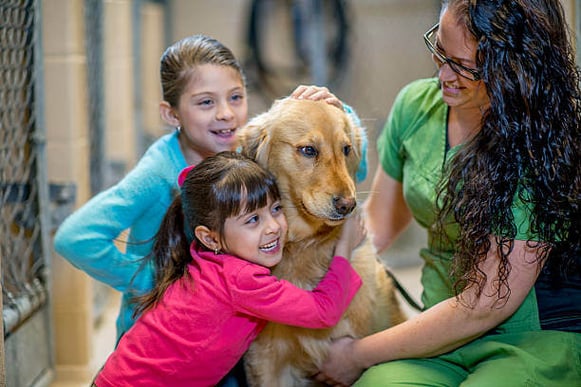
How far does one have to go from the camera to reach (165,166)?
1891 millimetres

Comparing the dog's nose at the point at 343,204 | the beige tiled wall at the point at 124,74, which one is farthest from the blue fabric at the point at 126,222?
the beige tiled wall at the point at 124,74

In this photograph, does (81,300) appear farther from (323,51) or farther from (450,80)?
(323,51)

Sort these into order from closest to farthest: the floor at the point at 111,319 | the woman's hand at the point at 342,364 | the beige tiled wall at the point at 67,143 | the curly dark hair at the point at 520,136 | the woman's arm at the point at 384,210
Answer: the curly dark hair at the point at 520,136 → the woman's hand at the point at 342,364 → the woman's arm at the point at 384,210 → the beige tiled wall at the point at 67,143 → the floor at the point at 111,319

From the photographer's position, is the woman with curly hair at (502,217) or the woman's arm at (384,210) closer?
the woman with curly hair at (502,217)

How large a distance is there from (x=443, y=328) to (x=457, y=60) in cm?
59

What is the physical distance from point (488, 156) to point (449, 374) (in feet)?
1.69

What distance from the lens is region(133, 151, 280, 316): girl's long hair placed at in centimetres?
161

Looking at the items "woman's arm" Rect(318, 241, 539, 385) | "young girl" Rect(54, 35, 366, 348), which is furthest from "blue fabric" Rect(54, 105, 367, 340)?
"woman's arm" Rect(318, 241, 539, 385)

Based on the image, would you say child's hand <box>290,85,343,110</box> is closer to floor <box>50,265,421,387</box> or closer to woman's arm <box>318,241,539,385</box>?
woman's arm <box>318,241,539,385</box>

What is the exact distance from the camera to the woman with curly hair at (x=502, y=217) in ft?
5.15

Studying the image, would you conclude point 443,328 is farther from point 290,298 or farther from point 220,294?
point 220,294

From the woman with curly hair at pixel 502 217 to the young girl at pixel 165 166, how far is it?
339 millimetres

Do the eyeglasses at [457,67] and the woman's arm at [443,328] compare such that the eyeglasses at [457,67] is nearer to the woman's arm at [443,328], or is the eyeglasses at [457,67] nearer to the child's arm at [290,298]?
the woman's arm at [443,328]

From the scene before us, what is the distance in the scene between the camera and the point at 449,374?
1.75 metres
